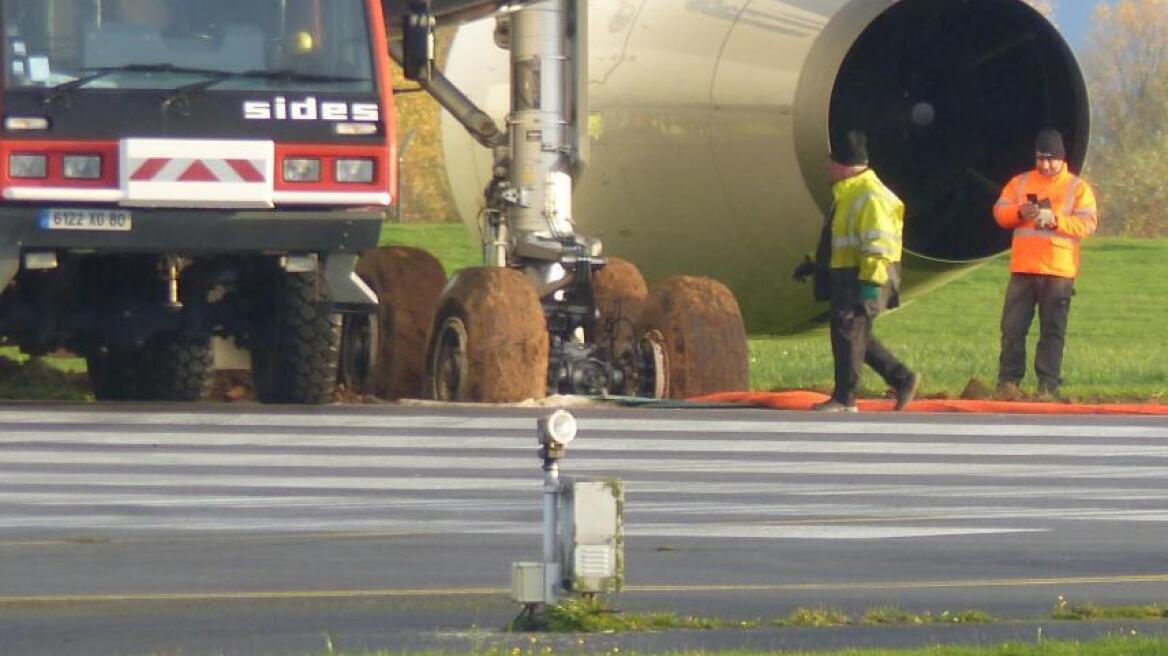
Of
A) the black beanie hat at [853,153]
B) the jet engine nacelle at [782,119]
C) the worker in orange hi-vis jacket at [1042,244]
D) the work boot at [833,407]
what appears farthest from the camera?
the jet engine nacelle at [782,119]

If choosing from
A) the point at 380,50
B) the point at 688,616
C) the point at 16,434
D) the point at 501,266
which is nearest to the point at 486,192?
the point at 501,266

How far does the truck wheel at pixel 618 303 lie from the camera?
16844mm

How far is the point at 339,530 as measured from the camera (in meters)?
9.95

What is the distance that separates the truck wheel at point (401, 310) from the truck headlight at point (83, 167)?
137 inches

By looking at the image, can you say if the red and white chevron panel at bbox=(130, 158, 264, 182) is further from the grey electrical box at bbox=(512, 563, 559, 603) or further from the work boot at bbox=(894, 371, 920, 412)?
the grey electrical box at bbox=(512, 563, 559, 603)

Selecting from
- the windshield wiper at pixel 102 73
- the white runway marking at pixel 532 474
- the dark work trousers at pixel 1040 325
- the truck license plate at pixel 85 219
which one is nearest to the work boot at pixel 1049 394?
the dark work trousers at pixel 1040 325

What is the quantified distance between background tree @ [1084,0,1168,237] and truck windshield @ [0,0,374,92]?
32280mm

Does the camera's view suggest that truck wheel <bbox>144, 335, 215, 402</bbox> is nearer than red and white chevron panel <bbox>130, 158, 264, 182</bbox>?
No

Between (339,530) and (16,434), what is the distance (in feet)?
10.8

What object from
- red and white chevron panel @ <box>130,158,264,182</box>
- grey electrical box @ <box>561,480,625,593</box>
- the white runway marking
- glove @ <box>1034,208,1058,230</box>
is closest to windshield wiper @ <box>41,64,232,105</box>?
red and white chevron panel @ <box>130,158,264,182</box>

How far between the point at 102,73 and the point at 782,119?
20.7 ft

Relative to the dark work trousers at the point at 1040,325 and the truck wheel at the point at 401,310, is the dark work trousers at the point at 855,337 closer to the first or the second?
the dark work trousers at the point at 1040,325

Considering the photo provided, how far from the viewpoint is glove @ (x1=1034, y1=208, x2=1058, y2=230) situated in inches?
702

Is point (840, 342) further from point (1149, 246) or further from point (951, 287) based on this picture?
point (1149, 246)
